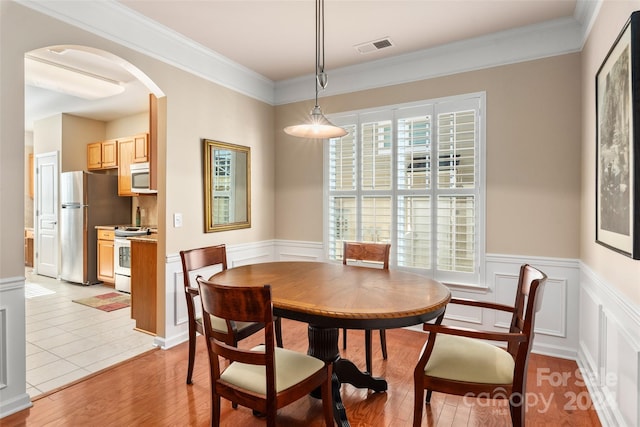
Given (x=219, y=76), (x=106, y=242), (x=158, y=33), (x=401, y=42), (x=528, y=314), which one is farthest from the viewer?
(x=106, y=242)

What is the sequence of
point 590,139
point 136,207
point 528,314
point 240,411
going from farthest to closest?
point 136,207 → point 590,139 → point 240,411 → point 528,314

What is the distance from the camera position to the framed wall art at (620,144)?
1.55m

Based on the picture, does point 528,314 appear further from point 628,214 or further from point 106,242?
point 106,242

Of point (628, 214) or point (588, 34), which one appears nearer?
point (628, 214)

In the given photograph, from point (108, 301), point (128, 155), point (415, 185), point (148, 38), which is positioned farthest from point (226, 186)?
point (128, 155)

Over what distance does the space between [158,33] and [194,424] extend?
2956 millimetres

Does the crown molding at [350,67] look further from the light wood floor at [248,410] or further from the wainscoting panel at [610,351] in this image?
the light wood floor at [248,410]

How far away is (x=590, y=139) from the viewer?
256cm

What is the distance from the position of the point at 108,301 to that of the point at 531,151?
16.8 ft

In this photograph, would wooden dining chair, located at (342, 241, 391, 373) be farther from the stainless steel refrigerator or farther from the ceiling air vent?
the stainless steel refrigerator

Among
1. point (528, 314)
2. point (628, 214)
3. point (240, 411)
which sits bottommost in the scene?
point (240, 411)

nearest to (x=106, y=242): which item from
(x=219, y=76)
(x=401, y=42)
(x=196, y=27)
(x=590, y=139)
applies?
(x=219, y=76)

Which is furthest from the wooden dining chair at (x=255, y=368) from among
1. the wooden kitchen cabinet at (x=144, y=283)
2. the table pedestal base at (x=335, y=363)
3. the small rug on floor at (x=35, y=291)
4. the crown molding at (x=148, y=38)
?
the small rug on floor at (x=35, y=291)

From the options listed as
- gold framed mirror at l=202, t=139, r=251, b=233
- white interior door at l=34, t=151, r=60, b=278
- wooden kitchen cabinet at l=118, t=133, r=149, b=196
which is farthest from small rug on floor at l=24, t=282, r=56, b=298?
gold framed mirror at l=202, t=139, r=251, b=233
